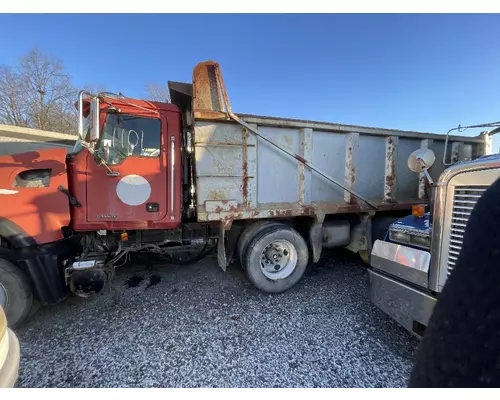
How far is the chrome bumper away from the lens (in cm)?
206

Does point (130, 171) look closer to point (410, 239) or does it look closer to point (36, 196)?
point (36, 196)

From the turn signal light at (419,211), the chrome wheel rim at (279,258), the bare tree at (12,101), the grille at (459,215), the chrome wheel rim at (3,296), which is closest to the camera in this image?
the grille at (459,215)

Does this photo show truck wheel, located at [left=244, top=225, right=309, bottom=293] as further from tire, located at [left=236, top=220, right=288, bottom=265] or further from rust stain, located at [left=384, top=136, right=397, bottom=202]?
rust stain, located at [left=384, top=136, right=397, bottom=202]

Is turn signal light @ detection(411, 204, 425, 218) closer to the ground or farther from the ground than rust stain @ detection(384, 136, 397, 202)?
closer to the ground

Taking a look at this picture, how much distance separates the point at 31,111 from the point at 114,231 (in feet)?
67.7

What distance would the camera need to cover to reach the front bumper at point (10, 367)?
1.39 m

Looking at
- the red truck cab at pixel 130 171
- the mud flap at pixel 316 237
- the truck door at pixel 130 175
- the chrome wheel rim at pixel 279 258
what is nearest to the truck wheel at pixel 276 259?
the chrome wheel rim at pixel 279 258

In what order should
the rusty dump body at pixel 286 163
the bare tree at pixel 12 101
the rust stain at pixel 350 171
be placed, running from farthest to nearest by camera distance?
the bare tree at pixel 12 101 < the rust stain at pixel 350 171 < the rusty dump body at pixel 286 163

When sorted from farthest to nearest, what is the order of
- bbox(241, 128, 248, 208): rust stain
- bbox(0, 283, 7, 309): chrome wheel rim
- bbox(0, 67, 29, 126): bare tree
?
bbox(0, 67, 29, 126): bare tree, bbox(241, 128, 248, 208): rust stain, bbox(0, 283, 7, 309): chrome wheel rim

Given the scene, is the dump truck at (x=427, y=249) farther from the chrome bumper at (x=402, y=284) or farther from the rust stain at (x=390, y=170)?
the rust stain at (x=390, y=170)

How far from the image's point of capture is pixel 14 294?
2539 mm

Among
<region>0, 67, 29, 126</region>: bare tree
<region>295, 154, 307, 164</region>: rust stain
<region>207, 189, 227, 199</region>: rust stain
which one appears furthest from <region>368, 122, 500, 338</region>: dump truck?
<region>0, 67, 29, 126</region>: bare tree

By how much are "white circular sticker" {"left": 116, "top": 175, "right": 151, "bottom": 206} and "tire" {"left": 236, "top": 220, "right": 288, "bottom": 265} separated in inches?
59.0

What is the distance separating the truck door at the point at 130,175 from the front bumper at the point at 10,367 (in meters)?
1.56
